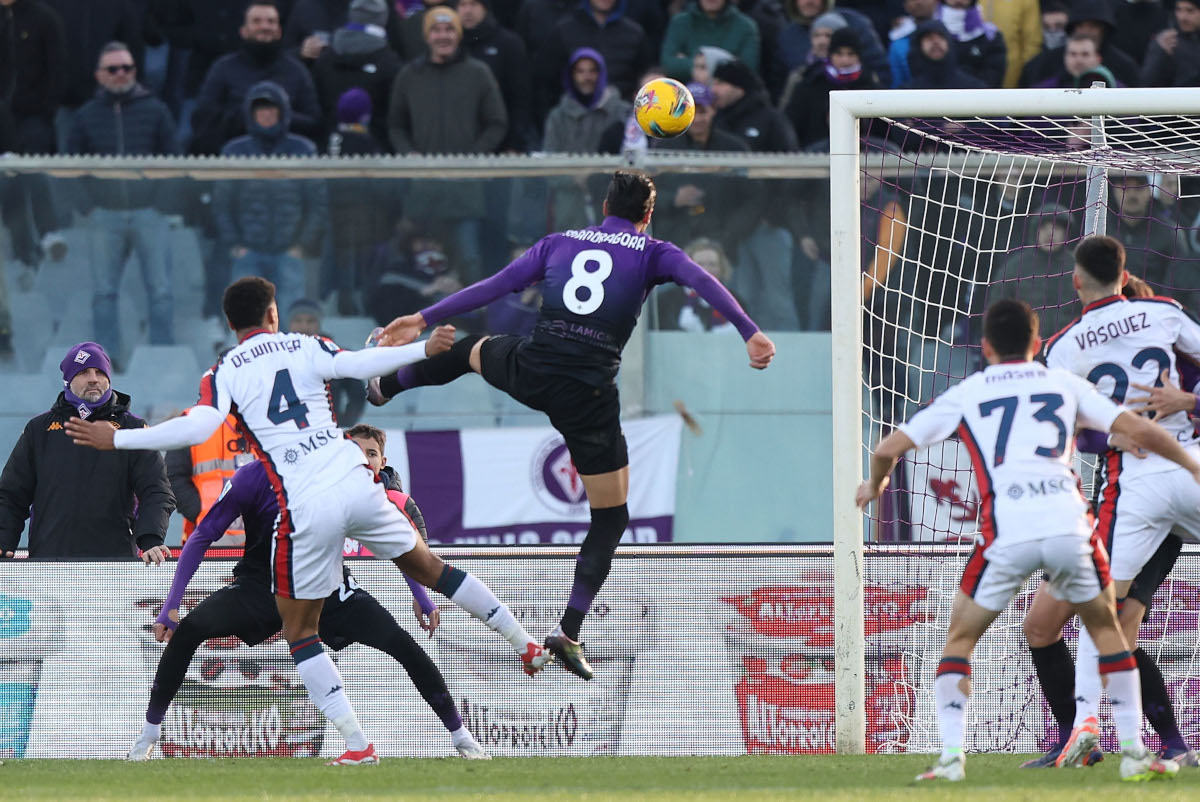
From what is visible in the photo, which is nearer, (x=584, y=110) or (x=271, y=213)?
(x=271, y=213)

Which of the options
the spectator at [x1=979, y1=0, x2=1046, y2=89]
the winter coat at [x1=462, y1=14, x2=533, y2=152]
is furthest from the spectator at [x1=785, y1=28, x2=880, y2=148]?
the winter coat at [x1=462, y1=14, x2=533, y2=152]

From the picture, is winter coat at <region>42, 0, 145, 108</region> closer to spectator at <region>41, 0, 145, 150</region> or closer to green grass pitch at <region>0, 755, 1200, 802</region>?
spectator at <region>41, 0, 145, 150</region>

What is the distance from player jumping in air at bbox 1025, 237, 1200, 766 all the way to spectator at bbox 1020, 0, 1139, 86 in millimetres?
5888

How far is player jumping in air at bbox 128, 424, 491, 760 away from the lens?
28.4 feet

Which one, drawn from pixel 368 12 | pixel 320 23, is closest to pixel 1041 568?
pixel 368 12

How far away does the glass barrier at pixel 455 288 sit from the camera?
11750mm

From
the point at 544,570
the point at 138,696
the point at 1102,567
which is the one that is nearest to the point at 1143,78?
the point at 544,570

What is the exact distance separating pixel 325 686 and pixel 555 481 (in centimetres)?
394

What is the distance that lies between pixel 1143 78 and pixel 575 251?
683cm

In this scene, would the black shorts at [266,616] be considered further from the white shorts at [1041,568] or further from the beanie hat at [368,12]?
the beanie hat at [368,12]

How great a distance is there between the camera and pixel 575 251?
823 cm

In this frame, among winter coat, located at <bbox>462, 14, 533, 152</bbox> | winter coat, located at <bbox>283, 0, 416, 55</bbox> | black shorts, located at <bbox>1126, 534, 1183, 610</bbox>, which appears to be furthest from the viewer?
winter coat, located at <bbox>283, 0, 416, 55</bbox>

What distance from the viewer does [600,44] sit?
1368 centimetres

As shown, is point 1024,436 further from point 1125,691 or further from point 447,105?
point 447,105
